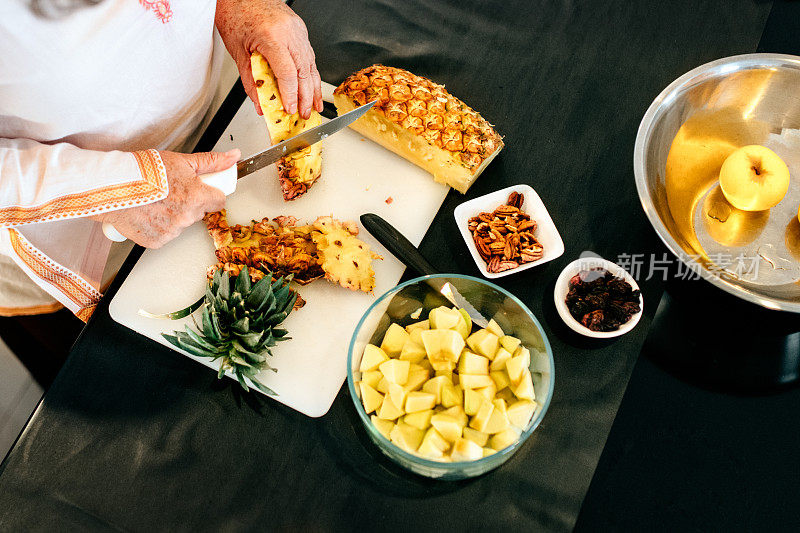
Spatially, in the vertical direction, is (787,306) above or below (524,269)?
above

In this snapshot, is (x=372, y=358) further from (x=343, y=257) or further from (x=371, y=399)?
(x=343, y=257)

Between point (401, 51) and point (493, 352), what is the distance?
3.23 feet

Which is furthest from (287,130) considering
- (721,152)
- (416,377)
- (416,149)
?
(721,152)

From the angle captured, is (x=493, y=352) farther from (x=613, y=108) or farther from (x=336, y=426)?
(x=613, y=108)

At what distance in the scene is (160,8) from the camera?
4.00 feet

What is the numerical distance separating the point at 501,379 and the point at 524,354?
7 centimetres

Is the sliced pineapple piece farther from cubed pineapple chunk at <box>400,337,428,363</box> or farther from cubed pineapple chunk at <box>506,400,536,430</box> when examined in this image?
cubed pineapple chunk at <box>506,400,536,430</box>

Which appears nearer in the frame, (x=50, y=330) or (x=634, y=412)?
(x=634, y=412)

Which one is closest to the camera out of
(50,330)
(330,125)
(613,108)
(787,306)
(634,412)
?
(787,306)

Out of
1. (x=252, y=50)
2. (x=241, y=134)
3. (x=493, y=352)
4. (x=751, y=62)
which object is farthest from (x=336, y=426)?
(x=751, y=62)

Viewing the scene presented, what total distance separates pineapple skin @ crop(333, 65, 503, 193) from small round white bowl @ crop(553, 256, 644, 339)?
1.12 feet

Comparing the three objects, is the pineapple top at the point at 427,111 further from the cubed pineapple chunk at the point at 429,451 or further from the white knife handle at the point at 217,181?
the cubed pineapple chunk at the point at 429,451

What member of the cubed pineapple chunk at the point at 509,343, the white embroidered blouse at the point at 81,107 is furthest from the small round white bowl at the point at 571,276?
the white embroidered blouse at the point at 81,107

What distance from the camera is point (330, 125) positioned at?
1390 mm
